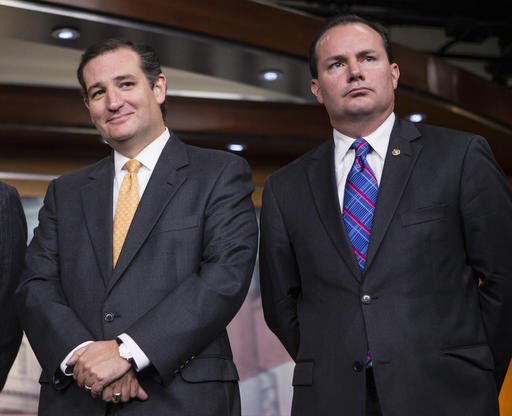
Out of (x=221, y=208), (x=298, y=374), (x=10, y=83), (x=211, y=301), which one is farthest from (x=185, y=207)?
(x=10, y=83)

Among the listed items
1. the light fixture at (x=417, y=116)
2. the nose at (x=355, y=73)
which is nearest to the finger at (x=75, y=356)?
the nose at (x=355, y=73)

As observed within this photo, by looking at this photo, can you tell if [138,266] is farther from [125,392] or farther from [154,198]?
[125,392]

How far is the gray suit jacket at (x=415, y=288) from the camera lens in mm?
2025

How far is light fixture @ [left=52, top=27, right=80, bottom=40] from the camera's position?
13.6ft

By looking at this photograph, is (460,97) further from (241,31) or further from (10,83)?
(10,83)

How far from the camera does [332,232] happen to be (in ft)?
7.20

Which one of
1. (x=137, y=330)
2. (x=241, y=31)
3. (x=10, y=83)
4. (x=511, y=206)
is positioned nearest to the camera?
(x=137, y=330)

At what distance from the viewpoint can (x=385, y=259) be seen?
6.90 feet

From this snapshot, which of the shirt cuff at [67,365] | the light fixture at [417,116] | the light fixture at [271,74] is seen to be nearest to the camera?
the shirt cuff at [67,365]

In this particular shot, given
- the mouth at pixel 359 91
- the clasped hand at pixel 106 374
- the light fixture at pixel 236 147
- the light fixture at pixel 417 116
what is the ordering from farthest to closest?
the light fixture at pixel 236 147 → the light fixture at pixel 417 116 → the mouth at pixel 359 91 → the clasped hand at pixel 106 374

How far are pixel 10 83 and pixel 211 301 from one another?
3.63m

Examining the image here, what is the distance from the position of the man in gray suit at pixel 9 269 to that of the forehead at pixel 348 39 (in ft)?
3.37

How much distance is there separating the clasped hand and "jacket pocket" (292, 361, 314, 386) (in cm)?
41

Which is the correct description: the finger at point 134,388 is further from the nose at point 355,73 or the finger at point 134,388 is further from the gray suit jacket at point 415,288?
the nose at point 355,73
